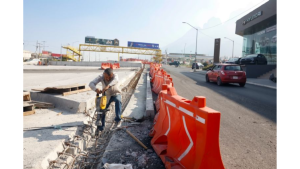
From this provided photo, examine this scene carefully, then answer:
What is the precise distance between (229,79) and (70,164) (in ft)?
42.9

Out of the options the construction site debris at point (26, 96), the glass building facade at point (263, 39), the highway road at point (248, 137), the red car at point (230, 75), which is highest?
the glass building facade at point (263, 39)

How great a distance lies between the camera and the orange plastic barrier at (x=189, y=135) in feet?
8.64

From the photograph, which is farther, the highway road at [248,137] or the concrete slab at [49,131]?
the highway road at [248,137]

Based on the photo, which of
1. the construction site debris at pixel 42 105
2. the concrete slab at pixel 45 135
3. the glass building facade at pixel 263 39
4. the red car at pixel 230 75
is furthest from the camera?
the glass building facade at pixel 263 39

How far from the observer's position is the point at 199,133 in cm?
Answer: 276

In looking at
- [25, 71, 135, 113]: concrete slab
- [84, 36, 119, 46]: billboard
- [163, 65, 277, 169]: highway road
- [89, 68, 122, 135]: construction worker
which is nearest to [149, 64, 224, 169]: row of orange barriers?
[163, 65, 277, 169]: highway road

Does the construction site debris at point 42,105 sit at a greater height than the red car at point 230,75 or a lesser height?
lesser

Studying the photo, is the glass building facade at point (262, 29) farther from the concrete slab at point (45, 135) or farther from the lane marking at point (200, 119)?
the lane marking at point (200, 119)

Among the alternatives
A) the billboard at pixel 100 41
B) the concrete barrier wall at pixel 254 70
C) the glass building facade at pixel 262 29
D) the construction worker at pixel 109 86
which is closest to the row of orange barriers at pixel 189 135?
the construction worker at pixel 109 86

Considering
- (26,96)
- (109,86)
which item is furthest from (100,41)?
(109,86)

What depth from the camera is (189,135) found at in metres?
3.10

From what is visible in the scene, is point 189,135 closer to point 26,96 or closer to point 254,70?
point 26,96

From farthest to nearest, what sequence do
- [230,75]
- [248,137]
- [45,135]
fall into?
[230,75] < [248,137] < [45,135]

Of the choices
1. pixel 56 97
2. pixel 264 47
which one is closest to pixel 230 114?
pixel 56 97
